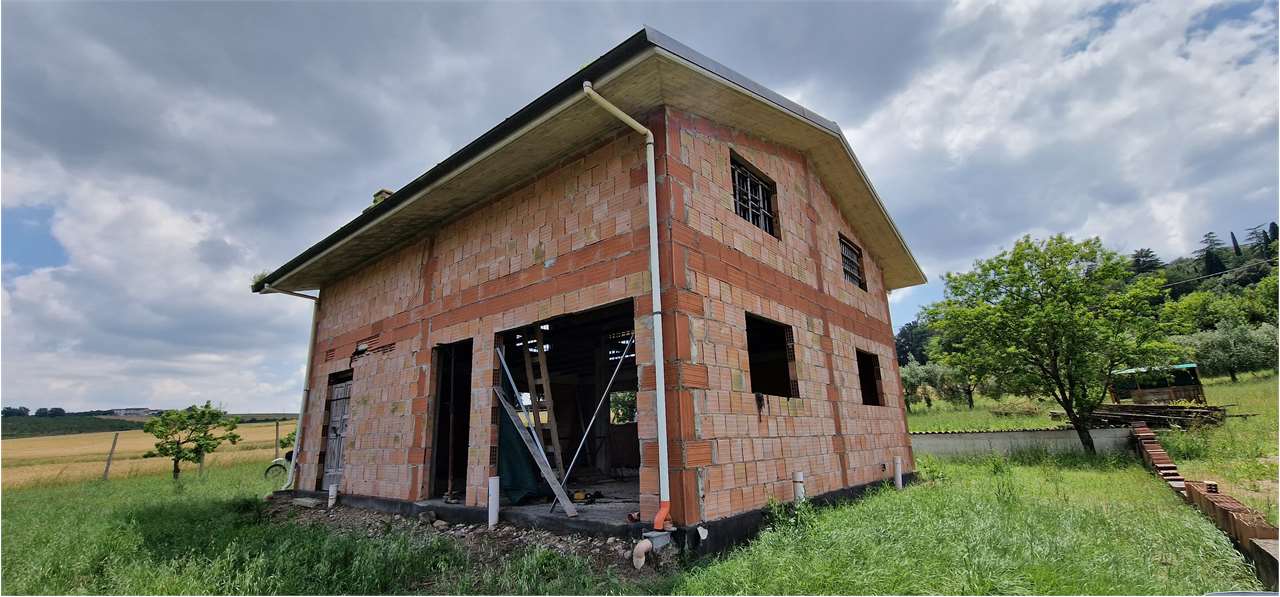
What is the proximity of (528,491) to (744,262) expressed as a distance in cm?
427

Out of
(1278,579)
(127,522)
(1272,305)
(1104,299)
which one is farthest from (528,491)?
(1272,305)

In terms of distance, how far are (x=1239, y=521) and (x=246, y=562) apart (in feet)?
33.8

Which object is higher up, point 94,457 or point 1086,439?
Answer: point 94,457

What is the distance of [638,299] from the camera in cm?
599

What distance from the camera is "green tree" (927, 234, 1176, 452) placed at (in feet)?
47.9

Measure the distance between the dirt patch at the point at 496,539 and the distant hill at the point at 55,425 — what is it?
1255 inches

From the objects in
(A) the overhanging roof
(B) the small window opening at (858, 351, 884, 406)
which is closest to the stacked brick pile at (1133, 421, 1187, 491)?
Result: (B) the small window opening at (858, 351, 884, 406)

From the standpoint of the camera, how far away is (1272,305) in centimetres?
3700

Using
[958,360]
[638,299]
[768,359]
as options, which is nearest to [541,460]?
[638,299]

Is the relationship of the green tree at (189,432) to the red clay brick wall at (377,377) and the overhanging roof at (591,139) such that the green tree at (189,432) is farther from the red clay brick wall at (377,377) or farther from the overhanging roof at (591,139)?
the overhanging roof at (591,139)

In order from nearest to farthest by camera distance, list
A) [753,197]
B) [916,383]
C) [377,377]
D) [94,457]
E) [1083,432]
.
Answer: [753,197]
[377,377]
[1083,432]
[94,457]
[916,383]

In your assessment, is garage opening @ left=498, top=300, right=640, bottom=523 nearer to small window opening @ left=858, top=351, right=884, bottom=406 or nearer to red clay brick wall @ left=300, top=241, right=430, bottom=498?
red clay brick wall @ left=300, top=241, right=430, bottom=498

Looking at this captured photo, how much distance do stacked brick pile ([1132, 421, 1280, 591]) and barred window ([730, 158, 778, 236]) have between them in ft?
19.4

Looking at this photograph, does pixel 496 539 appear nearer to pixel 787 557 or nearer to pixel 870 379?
pixel 787 557
